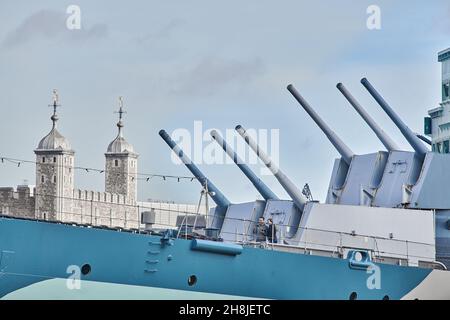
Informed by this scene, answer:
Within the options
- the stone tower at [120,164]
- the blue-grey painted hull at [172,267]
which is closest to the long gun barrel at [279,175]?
the blue-grey painted hull at [172,267]

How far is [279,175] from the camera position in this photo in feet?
119

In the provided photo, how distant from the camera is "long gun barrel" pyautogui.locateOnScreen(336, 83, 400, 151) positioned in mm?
37031

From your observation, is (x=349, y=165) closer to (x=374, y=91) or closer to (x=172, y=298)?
(x=374, y=91)

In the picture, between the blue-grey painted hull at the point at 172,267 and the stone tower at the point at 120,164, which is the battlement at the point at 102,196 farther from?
the blue-grey painted hull at the point at 172,267

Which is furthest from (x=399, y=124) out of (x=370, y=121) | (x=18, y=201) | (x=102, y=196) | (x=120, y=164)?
(x=120, y=164)

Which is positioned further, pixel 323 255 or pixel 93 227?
pixel 323 255

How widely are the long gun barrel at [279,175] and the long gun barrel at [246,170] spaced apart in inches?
24.0

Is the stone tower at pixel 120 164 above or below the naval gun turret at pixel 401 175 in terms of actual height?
above

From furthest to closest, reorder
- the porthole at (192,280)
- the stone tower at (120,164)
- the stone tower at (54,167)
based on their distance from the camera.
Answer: the stone tower at (120,164)
the stone tower at (54,167)
the porthole at (192,280)

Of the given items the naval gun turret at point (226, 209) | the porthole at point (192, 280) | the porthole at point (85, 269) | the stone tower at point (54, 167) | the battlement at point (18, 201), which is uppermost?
the stone tower at point (54, 167)

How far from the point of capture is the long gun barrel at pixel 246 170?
37.1 m

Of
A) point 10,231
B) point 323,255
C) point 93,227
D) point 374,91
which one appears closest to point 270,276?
point 323,255

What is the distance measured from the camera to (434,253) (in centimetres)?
3438
